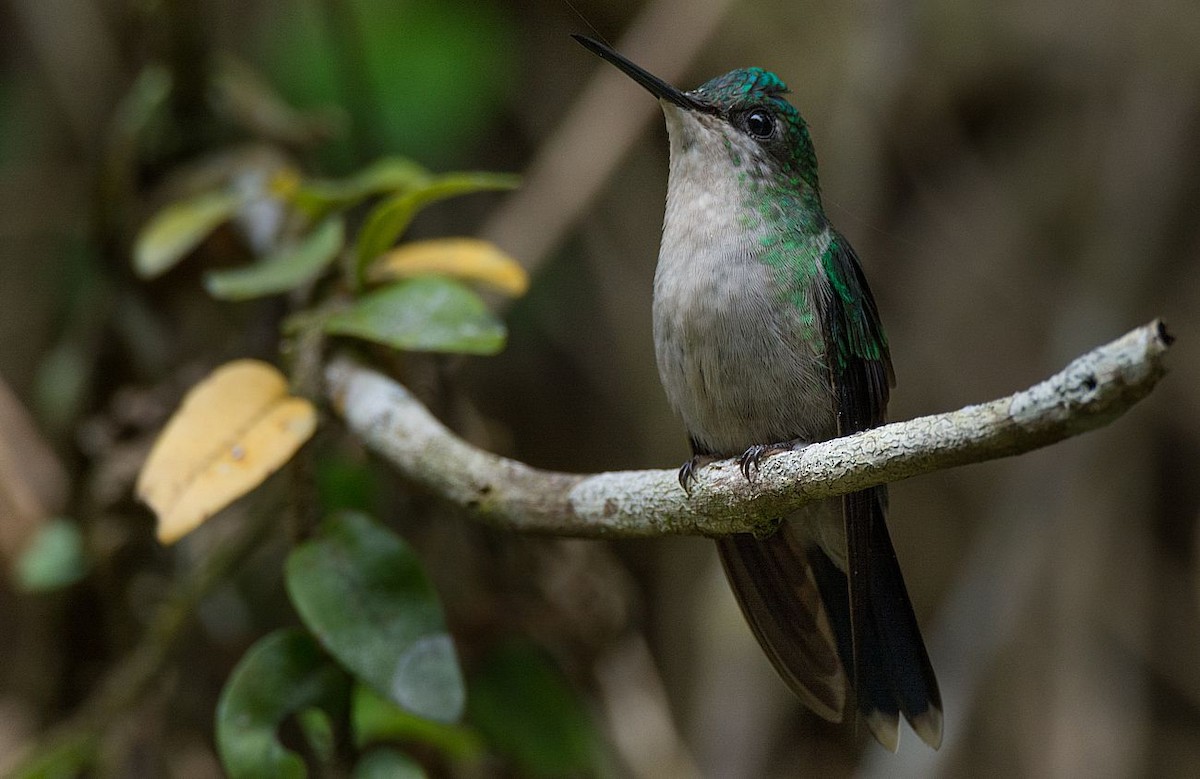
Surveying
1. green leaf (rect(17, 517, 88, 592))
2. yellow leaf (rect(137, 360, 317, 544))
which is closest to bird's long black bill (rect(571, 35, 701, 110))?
yellow leaf (rect(137, 360, 317, 544))

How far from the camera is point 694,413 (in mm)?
2328

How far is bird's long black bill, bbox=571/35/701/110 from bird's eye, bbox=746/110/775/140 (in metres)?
0.12

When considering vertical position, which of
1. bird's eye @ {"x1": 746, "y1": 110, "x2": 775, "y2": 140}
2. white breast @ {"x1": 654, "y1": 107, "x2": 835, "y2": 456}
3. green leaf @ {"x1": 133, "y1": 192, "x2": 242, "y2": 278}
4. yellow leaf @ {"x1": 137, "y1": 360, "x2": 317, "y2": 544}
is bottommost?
green leaf @ {"x1": 133, "y1": 192, "x2": 242, "y2": 278}

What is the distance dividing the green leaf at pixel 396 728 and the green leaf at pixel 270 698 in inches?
4.9

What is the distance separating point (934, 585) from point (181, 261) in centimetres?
293

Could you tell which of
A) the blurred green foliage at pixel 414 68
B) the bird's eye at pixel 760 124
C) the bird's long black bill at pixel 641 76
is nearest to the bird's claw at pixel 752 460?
the bird's long black bill at pixel 641 76

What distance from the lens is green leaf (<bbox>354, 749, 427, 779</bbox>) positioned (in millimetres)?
2154

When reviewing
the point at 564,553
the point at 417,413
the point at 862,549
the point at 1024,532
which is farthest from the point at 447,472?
the point at 1024,532

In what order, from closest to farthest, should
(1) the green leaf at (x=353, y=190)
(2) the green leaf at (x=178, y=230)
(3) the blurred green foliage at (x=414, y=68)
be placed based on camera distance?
(1) the green leaf at (x=353, y=190), (2) the green leaf at (x=178, y=230), (3) the blurred green foliage at (x=414, y=68)

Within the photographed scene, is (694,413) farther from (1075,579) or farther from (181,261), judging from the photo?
(1075,579)

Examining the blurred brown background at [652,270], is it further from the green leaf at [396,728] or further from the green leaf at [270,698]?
the green leaf at [270,698]

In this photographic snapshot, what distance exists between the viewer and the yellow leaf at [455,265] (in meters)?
2.61

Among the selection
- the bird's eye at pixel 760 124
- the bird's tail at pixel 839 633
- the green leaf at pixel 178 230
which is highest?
the bird's eye at pixel 760 124

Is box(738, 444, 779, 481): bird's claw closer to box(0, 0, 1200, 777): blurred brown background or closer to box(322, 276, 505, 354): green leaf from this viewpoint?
box(322, 276, 505, 354): green leaf
